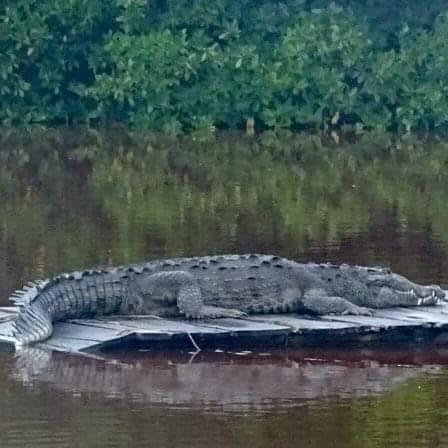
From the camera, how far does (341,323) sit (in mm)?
10781

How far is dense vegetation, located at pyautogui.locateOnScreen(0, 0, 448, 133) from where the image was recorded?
3041cm

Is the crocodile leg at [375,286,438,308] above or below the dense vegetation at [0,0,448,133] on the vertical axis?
below

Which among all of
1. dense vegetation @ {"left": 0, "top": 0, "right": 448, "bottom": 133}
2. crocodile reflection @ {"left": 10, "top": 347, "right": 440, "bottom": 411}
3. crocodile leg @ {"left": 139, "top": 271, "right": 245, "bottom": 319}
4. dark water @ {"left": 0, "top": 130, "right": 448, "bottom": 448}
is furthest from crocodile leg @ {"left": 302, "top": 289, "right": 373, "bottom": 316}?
dense vegetation @ {"left": 0, "top": 0, "right": 448, "bottom": 133}

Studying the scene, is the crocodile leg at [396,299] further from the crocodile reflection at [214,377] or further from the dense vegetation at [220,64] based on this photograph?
the dense vegetation at [220,64]

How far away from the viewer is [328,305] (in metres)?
11.1

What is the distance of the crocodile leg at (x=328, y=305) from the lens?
11148 mm

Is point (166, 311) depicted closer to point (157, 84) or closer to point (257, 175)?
point (257, 175)

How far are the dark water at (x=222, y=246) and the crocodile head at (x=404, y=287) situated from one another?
0.70 metres

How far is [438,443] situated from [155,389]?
72.3 inches

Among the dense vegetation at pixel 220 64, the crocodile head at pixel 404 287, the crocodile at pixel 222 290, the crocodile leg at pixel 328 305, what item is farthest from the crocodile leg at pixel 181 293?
the dense vegetation at pixel 220 64

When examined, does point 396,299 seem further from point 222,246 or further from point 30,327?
point 222,246

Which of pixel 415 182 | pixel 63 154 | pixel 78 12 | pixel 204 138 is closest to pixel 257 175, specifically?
pixel 415 182

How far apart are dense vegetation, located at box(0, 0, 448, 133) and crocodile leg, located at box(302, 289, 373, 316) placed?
18.5m

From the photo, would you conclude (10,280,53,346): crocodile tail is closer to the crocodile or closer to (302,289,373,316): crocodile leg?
the crocodile
